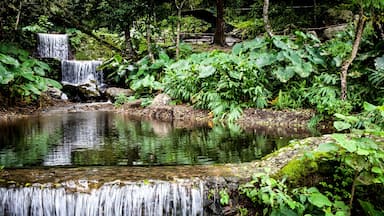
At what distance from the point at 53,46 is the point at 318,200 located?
16.3 m

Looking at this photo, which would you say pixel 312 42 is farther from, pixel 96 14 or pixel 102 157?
pixel 96 14

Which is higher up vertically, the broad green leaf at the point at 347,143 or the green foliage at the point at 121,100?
the green foliage at the point at 121,100

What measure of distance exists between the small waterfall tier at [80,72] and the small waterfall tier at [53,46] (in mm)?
1617

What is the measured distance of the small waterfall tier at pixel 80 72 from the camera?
51.8ft

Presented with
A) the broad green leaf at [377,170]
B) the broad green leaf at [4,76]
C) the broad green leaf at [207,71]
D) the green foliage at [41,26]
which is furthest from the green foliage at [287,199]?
the green foliage at [41,26]

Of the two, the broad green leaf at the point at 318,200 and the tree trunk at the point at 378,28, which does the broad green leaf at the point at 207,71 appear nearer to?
the tree trunk at the point at 378,28

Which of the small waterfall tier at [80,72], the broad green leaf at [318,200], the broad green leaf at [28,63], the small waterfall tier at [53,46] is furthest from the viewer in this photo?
the small waterfall tier at [53,46]

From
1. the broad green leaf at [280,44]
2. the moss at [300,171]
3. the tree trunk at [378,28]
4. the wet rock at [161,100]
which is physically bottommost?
the moss at [300,171]

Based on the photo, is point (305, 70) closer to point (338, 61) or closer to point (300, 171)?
point (338, 61)

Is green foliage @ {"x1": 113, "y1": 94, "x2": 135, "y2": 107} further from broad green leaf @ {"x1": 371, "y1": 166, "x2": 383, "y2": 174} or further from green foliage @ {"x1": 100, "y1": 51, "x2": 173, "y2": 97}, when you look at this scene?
broad green leaf @ {"x1": 371, "y1": 166, "x2": 383, "y2": 174}

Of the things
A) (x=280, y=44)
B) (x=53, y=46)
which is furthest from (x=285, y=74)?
(x=53, y=46)

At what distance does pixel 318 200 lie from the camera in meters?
3.46

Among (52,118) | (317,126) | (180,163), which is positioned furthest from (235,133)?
(52,118)

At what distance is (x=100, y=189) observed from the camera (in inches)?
157
